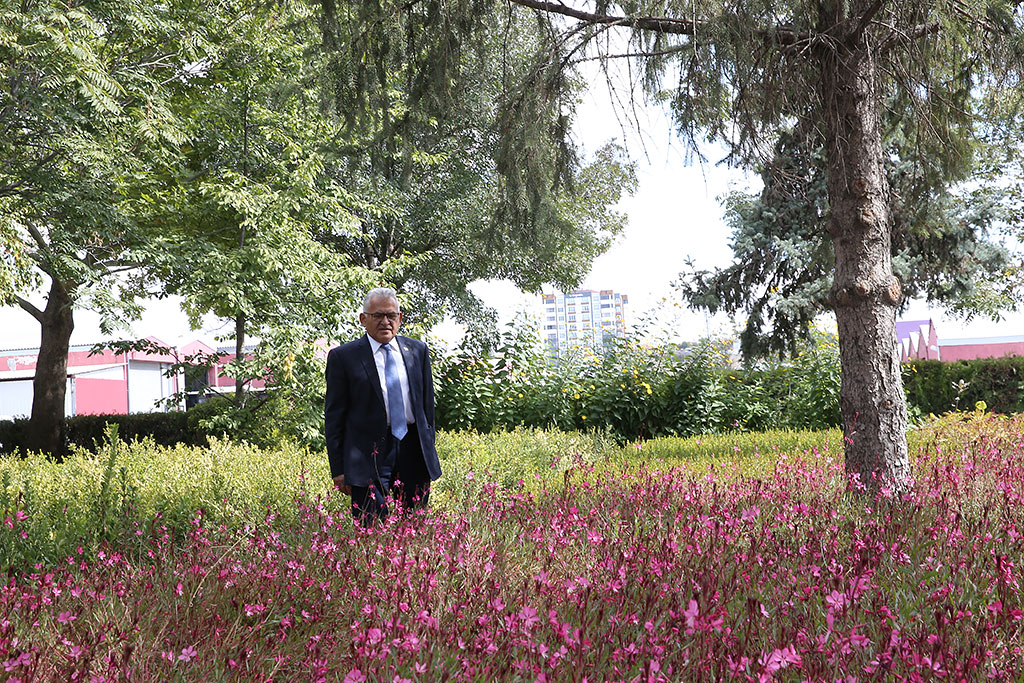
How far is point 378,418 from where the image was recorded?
4.13 metres

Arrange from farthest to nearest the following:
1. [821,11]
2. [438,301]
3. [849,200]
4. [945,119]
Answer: [438,301] < [945,119] < [849,200] < [821,11]

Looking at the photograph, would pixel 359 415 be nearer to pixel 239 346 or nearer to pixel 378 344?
pixel 378 344

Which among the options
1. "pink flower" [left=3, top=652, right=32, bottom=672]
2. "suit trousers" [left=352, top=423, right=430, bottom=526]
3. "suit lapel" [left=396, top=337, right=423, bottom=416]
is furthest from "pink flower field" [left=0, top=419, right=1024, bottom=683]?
"suit lapel" [left=396, top=337, right=423, bottom=416]

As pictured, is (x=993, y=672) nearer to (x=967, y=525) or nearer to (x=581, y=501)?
(x=967, y=525)

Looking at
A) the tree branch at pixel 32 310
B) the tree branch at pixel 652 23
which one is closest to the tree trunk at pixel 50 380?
the tree branch at pixel 32 310

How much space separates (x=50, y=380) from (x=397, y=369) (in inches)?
539

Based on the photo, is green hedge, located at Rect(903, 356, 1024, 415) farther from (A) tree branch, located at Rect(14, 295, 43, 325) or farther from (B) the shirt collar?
(A) tree branch, located at Rect(14, 295, 43, 325)

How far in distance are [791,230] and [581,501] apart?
11133 mm

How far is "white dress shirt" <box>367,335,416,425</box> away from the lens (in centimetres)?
416

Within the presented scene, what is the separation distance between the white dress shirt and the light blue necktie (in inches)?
0.6

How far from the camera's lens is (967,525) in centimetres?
355

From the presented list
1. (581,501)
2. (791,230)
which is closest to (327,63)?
(581,501)

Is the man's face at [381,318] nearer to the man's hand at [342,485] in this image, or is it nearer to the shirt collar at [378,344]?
the shirt collar at [378,344]

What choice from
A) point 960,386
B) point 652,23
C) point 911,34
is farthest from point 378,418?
point 960,386
